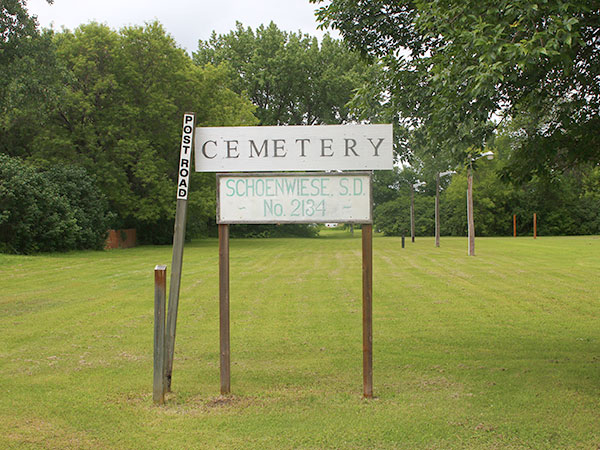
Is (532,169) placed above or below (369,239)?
above

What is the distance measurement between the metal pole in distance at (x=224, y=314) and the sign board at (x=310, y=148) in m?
0.67

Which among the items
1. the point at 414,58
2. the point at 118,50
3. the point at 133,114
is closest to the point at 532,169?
the point at 414,58

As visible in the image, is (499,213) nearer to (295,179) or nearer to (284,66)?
(284,66)

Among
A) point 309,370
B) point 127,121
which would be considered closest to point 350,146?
point 309,370

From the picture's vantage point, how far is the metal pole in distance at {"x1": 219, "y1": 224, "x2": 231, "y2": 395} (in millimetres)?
5734

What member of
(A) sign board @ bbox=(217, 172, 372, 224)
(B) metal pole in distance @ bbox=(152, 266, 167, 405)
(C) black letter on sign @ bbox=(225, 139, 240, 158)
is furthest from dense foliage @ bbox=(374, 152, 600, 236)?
(B) metal pole in distance @ bbox=(152, 266, 167, 405)

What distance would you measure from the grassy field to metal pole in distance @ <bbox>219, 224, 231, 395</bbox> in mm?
200

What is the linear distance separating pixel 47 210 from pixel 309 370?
23345 mm

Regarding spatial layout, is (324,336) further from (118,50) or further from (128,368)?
(118,50)

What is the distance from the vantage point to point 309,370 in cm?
681

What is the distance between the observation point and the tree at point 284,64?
52.7 meters

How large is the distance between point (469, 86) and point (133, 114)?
31.7m

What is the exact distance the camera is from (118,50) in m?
35.2

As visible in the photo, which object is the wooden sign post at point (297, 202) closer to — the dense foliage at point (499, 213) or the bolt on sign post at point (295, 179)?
the bolt on sign post at point (295, 179)
